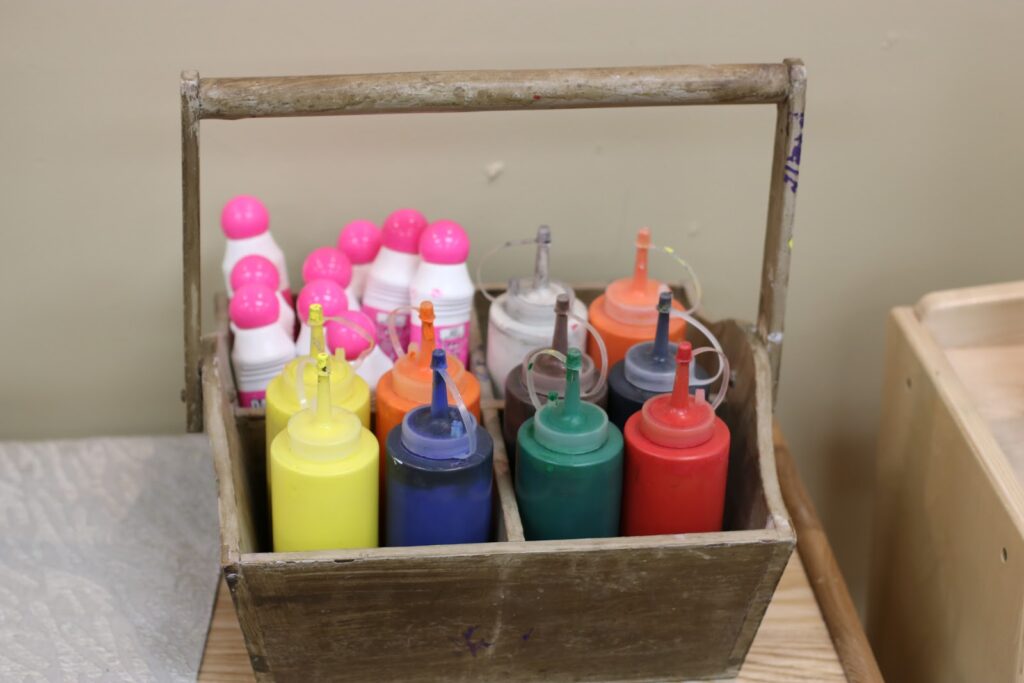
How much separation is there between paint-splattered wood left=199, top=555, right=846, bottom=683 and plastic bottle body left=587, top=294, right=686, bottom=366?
0.17 m

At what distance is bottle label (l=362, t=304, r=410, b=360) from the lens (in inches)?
26.7

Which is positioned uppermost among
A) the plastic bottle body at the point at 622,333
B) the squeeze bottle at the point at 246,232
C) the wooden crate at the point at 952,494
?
the squeeze bottle at the point at 246,232

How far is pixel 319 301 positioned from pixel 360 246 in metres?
0.09

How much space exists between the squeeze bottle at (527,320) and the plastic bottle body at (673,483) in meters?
0.09

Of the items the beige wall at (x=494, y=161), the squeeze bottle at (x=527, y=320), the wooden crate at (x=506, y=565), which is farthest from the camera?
the beige wall at (x=494, y=161)

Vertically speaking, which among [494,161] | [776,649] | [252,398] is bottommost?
[776,649]

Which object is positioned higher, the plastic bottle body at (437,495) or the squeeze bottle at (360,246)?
the squeeze bottle at (360,246)

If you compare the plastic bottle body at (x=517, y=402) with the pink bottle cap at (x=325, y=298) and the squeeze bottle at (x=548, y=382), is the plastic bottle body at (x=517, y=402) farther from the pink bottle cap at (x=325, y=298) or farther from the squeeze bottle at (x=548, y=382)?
the pink bottle cap at (x=325, y=298)

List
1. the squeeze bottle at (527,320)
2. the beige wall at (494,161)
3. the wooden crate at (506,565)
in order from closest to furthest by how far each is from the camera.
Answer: the wooden crate at (506,565), the squeeze bottle at (527,320), the beige wall at (494,161)

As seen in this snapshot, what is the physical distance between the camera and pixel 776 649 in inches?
25.0

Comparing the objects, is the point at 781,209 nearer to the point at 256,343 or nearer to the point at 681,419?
the point at 681,419

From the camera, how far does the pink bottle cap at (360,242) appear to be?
725mm

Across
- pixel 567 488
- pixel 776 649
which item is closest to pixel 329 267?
pixel 567 488

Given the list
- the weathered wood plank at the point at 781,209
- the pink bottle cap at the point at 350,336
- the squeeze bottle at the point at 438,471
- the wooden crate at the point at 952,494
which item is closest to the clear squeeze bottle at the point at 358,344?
the pink bottle cap at the point at 350,336
